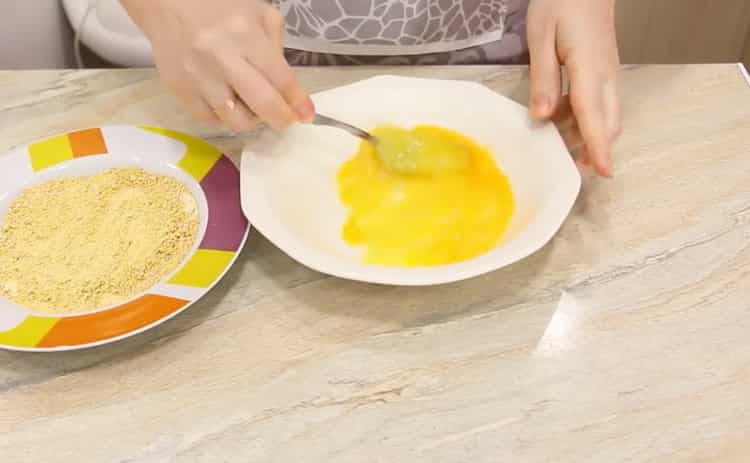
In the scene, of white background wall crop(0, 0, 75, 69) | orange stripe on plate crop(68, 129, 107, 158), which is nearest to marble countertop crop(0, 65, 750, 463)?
orange stripe on plate crop(68, 129, 107, 158)

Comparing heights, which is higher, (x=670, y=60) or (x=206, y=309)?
(x=206, y=309)

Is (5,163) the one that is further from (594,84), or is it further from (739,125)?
(739,125)

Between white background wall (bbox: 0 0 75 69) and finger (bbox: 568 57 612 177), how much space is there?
0.95 m

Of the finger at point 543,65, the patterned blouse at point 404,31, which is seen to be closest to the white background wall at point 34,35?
the patterned blouse at point 404,31

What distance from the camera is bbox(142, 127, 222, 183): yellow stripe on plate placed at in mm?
760

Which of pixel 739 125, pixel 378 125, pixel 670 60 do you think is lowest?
pixel 670 60

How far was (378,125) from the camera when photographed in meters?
0.80

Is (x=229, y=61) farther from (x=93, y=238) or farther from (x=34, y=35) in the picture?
(x=34, y=35)

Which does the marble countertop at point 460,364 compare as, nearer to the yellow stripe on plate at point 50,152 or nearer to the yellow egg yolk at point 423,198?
the yellow egg yolk at point 423,198

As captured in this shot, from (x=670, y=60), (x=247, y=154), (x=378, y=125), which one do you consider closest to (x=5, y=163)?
(x=247, y=154)

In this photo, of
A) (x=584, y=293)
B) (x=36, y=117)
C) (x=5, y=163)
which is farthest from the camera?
(x=36, y=117)

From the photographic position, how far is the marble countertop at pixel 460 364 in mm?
571

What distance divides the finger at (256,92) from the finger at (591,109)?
0.85 feet

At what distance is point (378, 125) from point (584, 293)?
27 cm
